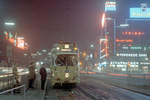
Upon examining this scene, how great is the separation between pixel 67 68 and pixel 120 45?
408 feet

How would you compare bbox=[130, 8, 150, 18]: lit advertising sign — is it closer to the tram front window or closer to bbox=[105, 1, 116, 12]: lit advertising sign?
bbox=[105, 1, 116, 12]: lit advertising sign

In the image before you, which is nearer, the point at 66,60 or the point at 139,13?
the point at 66,60

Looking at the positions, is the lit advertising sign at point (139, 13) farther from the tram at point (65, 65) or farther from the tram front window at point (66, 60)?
the tram front window at point (66, 60)

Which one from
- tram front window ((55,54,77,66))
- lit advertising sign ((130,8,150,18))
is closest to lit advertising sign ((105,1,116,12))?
lit advertising sign ((130,8,150,18))

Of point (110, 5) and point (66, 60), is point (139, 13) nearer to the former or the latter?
point (110, 5)

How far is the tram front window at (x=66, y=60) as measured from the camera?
2078 cm

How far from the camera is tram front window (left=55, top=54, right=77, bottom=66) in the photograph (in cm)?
2078

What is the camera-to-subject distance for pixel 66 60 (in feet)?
68.7

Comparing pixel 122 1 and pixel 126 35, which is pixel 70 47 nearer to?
pixel 126 35

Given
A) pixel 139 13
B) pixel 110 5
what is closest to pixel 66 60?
pixel 139 13

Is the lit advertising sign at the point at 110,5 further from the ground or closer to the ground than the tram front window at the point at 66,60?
further from the ground

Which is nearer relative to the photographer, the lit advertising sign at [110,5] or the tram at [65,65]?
the tram at [65,65]

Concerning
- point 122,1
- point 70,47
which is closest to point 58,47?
point 70,47

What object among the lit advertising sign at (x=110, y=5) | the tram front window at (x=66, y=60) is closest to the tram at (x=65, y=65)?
the tram front window at (x=66, y=60)
